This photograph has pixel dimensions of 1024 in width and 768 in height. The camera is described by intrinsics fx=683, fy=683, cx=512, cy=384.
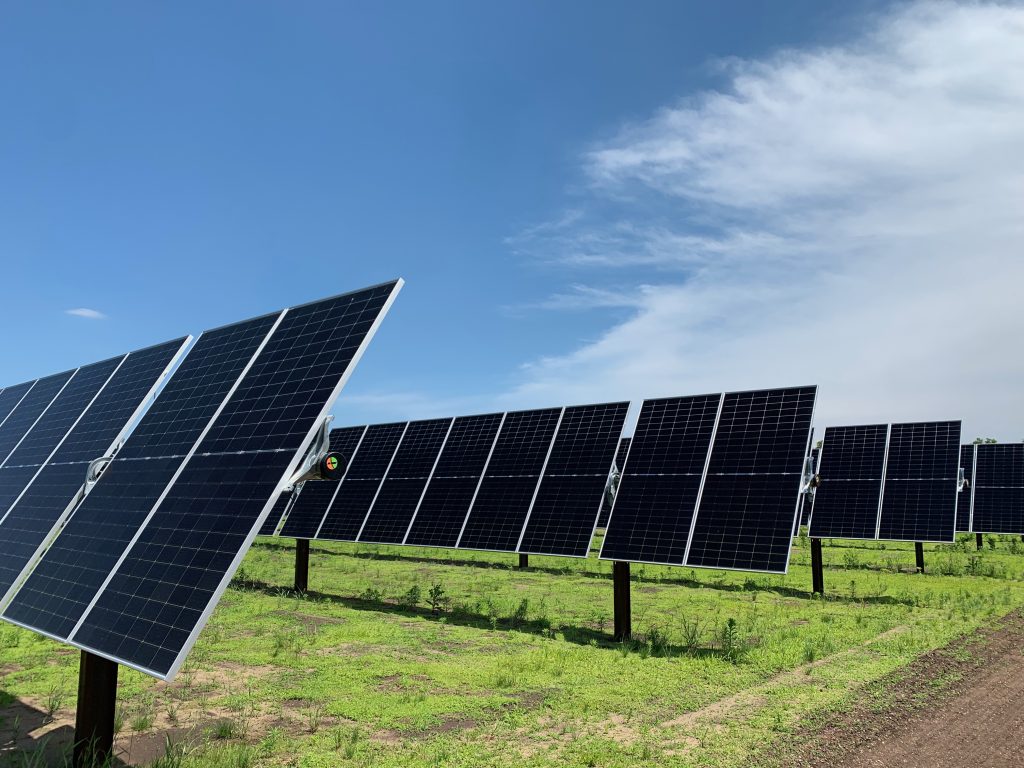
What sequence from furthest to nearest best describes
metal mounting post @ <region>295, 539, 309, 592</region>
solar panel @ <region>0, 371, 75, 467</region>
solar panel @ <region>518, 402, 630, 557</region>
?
metal mounting post @ <region>295, 539, 309, 592</region>
solar panel @ <region>518, 402, 630, 557</region>
solar panel @ <region>0, 371, 75, 467</region>

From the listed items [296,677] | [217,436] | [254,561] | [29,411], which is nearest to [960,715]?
[296,677]

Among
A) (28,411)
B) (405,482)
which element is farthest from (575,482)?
(28,411)

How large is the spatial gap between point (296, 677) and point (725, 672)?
743cm

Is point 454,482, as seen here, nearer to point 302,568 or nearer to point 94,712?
point 302,568

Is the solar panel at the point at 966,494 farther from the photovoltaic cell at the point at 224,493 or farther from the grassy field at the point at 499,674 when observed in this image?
the photovoltaic cell at the point at 224,493

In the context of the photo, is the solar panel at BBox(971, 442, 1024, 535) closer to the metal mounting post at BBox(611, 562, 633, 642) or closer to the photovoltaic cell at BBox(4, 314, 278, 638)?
the metal mounting post at BBox(611, 562, 633, 642)

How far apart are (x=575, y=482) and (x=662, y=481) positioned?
325 cm

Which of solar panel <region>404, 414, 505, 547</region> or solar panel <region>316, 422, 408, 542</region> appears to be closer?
solar panel <region>404, 414, 505, 547</region>

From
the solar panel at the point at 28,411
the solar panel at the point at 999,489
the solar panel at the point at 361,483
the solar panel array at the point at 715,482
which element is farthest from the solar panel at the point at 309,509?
the solar panel at the point at 999,489

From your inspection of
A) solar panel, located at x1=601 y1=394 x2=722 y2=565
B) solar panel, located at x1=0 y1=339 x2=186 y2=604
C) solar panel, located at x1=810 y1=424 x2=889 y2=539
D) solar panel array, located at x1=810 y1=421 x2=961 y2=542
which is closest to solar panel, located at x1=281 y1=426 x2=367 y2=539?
solar panel, located at x1=0 y1=339 x2=186 y2=604

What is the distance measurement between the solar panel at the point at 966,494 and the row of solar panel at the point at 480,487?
90.5 ft

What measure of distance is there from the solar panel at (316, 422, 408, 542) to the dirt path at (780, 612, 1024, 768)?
15.5 meters

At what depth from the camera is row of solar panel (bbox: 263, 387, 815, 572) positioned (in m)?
14.7

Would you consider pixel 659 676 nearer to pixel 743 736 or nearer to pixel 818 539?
pixel 743 736
